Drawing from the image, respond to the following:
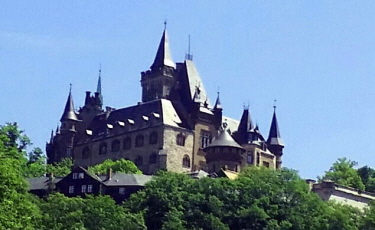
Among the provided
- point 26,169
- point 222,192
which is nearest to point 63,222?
point 222,192

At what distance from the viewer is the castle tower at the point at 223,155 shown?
138875 millimetres

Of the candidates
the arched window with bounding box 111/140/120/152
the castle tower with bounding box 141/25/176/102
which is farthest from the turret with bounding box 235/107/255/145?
the arched window with bounding box 111/140/120/152

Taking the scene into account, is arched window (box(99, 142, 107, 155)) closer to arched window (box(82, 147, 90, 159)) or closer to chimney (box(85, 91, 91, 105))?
arched window (box(82, 147, 90, 159))

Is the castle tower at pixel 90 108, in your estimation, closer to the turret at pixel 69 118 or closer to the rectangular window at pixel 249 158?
the turret at pixel 69 118

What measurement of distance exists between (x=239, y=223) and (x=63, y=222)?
53.2 ft

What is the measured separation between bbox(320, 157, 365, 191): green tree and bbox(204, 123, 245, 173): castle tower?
1427 centimetres

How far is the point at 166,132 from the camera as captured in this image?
14250 centimetres

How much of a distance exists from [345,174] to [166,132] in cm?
2435

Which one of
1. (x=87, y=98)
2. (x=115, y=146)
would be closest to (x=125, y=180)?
(x=115, y=146)

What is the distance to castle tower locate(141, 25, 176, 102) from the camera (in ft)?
507

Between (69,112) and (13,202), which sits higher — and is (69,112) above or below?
above

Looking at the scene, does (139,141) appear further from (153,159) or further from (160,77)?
(160,77)

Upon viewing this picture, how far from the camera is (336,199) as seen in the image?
12938 centimetres

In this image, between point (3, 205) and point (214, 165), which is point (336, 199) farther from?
point (3, 205)
